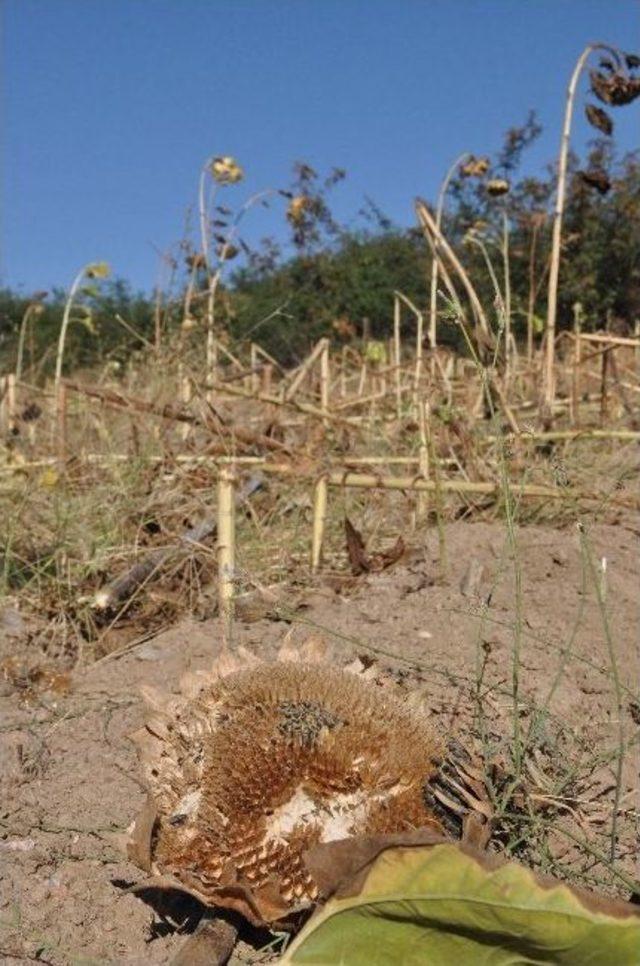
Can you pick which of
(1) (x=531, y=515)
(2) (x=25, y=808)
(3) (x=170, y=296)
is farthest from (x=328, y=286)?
(2) (x=25, y=808)

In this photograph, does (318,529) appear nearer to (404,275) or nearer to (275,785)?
(275,785)

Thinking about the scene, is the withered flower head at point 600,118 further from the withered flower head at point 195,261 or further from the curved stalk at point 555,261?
the withered flower head at point 195,261

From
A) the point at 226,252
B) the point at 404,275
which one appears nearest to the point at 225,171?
the point at 226,252

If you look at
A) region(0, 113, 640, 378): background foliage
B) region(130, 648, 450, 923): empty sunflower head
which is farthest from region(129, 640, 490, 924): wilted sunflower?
region(0, 113, 640, 378): background foliage

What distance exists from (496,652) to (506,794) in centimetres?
70

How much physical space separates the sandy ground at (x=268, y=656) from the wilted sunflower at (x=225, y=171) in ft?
9.78

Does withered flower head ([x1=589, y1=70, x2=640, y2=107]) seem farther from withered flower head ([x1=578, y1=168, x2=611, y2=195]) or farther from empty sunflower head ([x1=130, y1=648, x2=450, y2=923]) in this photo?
empty sunflower head ([x1=130, y1=648, x2=450, y2=923])

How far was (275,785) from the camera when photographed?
4.81 feet

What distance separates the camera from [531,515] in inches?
137

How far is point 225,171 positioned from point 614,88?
2.11 metres

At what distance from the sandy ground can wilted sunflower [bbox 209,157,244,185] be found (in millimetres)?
2981

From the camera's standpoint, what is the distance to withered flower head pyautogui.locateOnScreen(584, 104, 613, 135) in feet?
13.4

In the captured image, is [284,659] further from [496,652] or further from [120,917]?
[496,652]

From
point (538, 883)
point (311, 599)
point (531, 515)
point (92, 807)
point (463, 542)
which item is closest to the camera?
point (538, 883)
